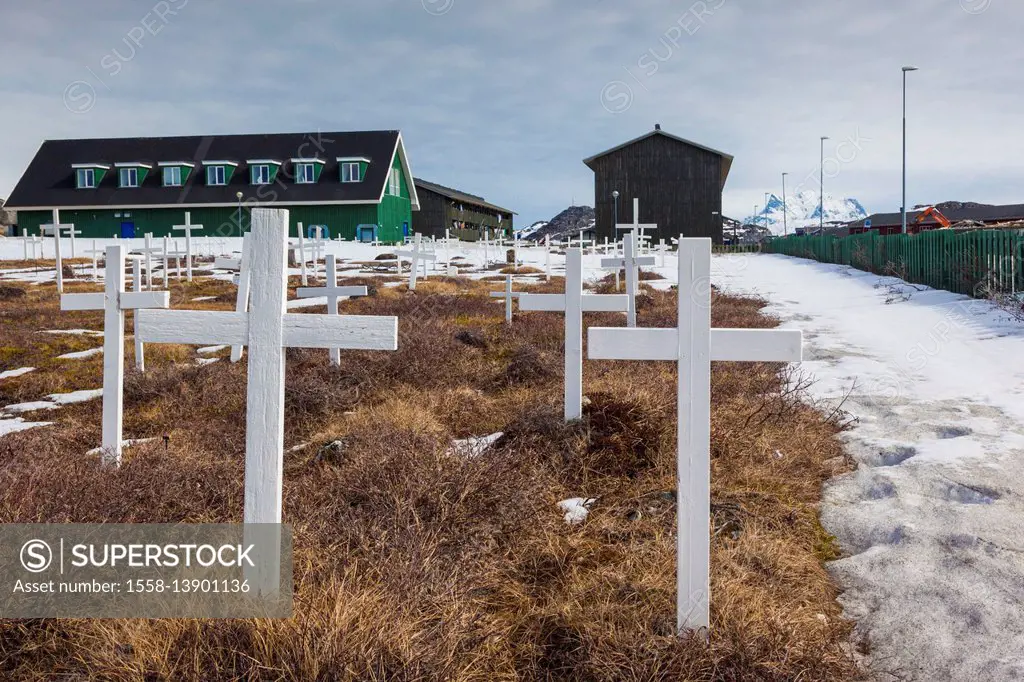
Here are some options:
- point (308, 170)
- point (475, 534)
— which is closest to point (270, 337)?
point (475, 534)

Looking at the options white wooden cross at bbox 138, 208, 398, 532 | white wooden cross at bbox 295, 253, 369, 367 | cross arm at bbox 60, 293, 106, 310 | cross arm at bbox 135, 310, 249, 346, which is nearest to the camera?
white wooden cross at bbox 138, 208, 398, 532

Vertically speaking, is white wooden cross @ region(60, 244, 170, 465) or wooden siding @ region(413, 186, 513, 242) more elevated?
wooden siding @ region(413, 186, 513, 242)

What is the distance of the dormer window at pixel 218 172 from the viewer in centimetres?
4731

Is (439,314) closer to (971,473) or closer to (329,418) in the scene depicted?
(329,418)

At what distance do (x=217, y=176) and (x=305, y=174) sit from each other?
535cm

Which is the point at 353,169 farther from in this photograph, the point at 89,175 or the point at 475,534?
the point at 475,534

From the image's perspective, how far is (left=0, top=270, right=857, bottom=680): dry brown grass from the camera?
8.50 feet

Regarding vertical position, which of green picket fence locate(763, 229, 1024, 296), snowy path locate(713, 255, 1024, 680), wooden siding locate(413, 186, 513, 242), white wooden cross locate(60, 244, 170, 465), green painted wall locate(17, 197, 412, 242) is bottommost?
snowy path locate(713, 255, 1024, 680)

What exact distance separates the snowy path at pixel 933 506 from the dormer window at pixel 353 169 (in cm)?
4088

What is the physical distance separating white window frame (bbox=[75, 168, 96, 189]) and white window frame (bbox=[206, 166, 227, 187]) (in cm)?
730

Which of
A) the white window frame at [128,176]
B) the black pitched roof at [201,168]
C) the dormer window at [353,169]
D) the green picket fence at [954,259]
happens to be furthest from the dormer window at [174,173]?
the green picket fence at [954,259]

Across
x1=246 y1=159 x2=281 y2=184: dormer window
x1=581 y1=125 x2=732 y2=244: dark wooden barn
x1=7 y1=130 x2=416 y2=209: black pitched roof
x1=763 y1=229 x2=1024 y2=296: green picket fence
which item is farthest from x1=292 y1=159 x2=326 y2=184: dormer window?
x1=763 y1=229 x2=1024 y2=296: green picket fence

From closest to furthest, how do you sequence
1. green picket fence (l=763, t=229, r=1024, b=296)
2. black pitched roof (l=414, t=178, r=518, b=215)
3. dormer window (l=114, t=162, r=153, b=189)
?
green picket fence (l=763, t=229, r=1024, b=296) < dormer window (l=114, t=162, r=153, b=189) < black pitched roof (l=414, t=178, r=518, b=215)

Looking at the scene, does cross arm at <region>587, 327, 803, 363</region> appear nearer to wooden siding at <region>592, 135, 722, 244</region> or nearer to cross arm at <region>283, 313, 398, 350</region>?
cross arm at <region>283, 313, 398, 350</region>
